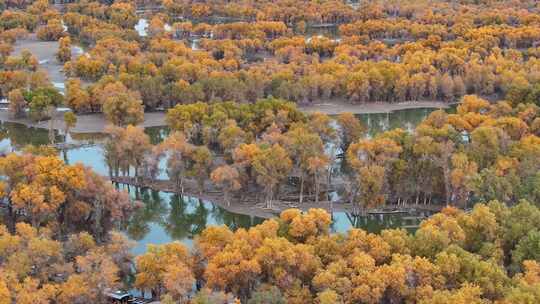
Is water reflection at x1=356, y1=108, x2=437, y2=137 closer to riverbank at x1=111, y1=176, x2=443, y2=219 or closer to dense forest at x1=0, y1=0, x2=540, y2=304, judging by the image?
dense forest at x1=0, y1=0, x2=540, y2=304

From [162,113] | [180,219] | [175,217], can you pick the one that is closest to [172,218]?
[175,217]

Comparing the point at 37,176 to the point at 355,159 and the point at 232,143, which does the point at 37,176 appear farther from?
the point at 355,159

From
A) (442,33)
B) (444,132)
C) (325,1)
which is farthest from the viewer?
(325,1)

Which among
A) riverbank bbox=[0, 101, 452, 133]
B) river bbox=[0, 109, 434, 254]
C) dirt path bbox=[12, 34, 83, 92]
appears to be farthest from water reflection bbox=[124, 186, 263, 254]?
dirt path bbox=[12, 34, 83, 92]

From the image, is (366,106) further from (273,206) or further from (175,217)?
(175,217)

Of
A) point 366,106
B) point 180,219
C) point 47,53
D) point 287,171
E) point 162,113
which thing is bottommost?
point 180,219

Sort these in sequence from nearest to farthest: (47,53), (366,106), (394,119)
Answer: (394,119), (366,106), (47,53)

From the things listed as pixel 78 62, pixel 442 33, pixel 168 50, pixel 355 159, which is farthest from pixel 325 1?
pixel 355 159
